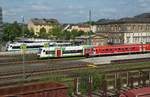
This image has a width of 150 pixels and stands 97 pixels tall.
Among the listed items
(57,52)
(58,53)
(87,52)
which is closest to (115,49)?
(87,52)

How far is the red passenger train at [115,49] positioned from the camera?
64.1 meters

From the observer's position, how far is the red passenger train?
64.1 meters

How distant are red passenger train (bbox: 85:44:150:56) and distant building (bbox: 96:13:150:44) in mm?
26402

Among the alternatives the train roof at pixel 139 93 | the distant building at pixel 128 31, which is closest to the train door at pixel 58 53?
the distant building at pixel 128 31

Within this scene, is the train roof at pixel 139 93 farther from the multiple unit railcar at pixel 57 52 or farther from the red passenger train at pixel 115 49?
the red passenger train at pixel 115 49

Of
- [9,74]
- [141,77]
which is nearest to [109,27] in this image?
[9,74]

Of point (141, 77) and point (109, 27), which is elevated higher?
point (109, 27)

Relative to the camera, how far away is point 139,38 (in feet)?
343

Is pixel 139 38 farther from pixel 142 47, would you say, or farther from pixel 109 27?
pixel 142 47

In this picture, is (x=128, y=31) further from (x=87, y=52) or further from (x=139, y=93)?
(x=139, y=93)

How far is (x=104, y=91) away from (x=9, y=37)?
100m

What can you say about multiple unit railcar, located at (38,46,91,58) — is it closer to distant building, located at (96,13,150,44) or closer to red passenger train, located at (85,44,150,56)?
red passenger train, located at (85,44,150,56)

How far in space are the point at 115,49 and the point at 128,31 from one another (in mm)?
35445

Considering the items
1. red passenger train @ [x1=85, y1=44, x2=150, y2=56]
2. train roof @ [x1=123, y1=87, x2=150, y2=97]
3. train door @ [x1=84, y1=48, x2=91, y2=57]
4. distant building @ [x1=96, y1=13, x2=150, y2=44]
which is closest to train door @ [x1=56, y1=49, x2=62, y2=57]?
train door @ [x1=84, y1=48, x2=91, y2=57]
